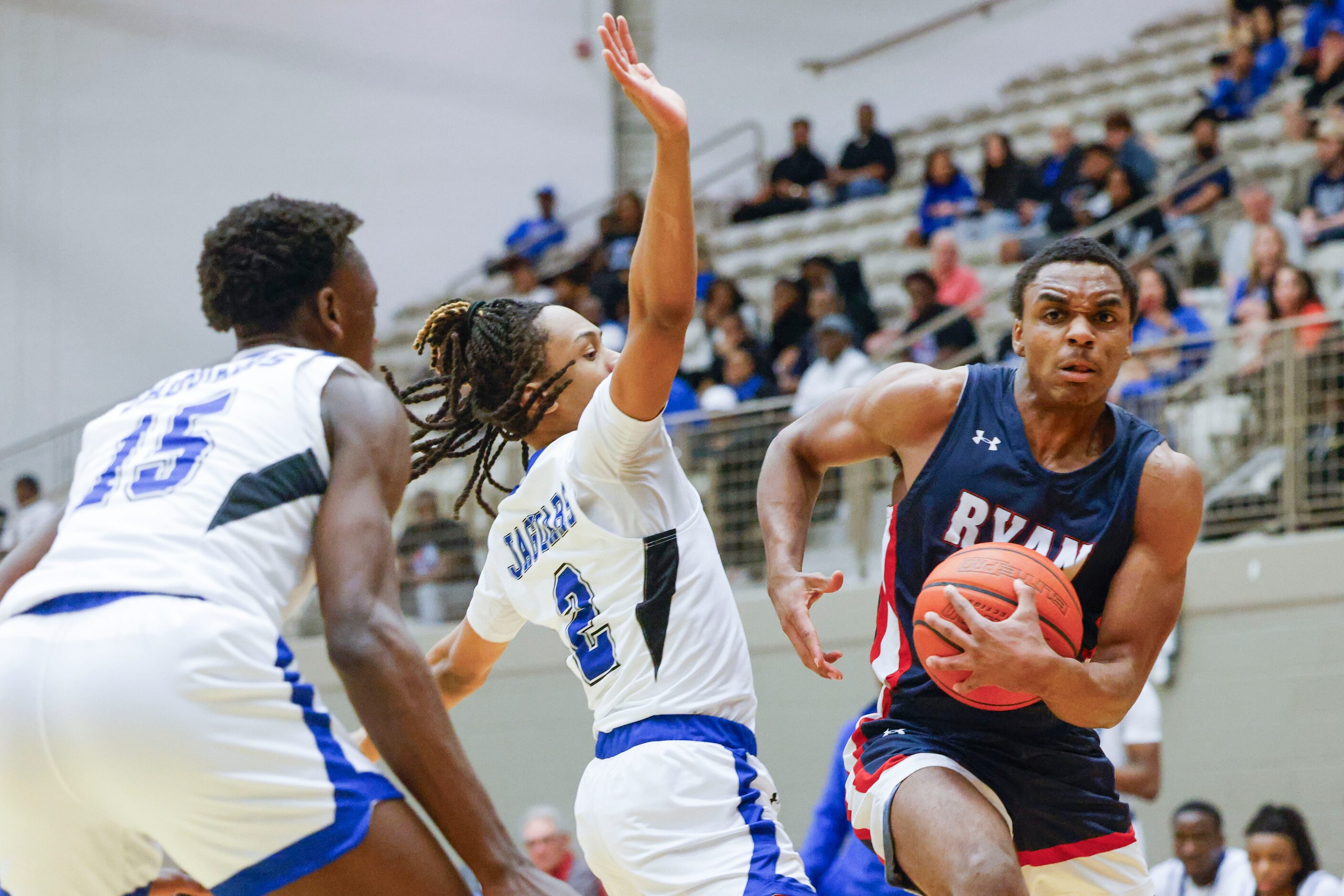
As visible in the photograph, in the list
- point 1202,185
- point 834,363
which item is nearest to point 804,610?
point 834,363

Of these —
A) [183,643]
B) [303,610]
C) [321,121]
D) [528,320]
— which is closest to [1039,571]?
[528,320]

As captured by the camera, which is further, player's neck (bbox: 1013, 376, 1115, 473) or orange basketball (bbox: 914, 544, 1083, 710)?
player's neck (bbox: 1013, 376, 1115, 473)

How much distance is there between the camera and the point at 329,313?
3.09 m

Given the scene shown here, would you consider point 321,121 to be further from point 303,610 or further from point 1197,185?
point 1197,185

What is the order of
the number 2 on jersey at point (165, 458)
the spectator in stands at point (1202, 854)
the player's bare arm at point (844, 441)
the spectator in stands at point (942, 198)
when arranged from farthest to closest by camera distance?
the spectator in stands at point (942, 198) < the spectator in stands at point (1202, 854) < the player's bare arm at point (844, 441) < the number 2 on jersey at point (165, 458)

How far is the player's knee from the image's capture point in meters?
3.45

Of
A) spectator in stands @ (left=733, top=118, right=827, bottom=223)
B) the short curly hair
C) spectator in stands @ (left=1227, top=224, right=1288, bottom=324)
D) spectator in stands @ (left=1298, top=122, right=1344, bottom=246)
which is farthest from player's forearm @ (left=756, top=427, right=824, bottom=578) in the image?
spectator in stands @ (left=733, top=118, right=827, bottom=223)

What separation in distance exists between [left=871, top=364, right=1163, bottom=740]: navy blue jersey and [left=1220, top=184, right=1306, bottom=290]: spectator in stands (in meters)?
5.81

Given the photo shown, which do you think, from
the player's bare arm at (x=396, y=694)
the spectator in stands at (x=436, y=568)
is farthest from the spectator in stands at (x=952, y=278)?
the player's bare arm at (x=396, y=694)

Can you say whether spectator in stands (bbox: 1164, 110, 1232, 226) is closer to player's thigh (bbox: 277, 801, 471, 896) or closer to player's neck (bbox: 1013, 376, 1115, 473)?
player's neck (bbox: 1013, 376, 1115, 473)

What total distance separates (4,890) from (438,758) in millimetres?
897

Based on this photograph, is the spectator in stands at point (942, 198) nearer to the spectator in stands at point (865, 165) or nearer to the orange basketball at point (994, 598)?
the spectator in stands at point (865, 165)

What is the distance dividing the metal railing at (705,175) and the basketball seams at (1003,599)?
12.7 m

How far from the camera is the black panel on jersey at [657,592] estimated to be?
3.52m
